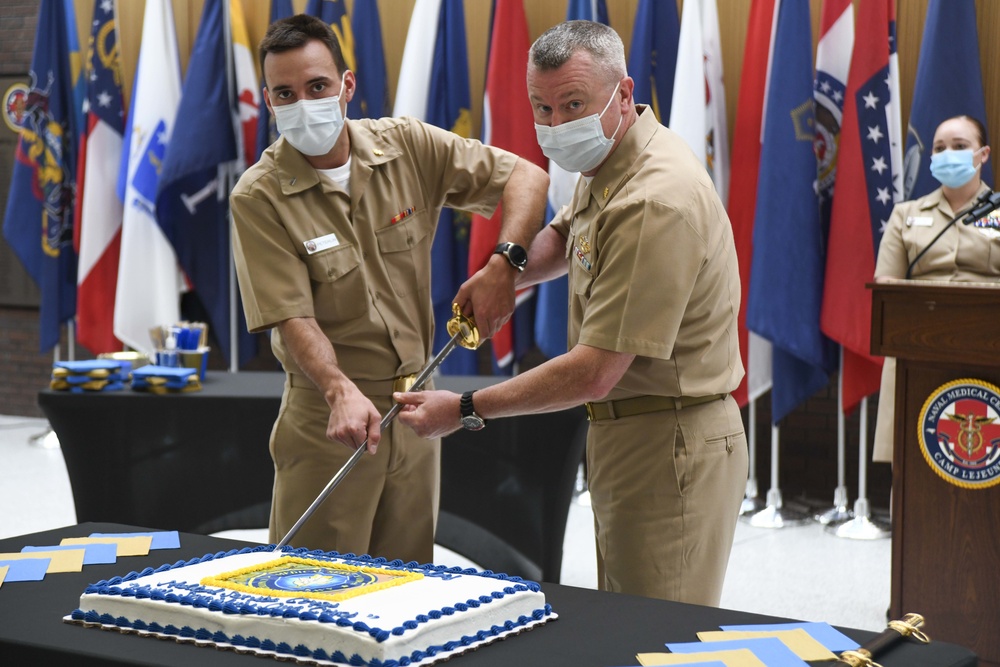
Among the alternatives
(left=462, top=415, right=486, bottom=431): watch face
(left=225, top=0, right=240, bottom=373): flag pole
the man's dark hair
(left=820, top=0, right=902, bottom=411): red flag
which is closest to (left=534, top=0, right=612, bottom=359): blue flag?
(left=820, top=0, right=902, bottom=411): red flag

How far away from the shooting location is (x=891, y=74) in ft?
15.9

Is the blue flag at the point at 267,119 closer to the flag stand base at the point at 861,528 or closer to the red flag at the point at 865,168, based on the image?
the red flag at the point at 865,168

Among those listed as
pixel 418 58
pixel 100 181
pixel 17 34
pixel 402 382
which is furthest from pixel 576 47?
pixel 17 34

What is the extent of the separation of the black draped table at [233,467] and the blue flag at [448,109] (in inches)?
78.1

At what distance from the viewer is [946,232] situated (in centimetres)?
441

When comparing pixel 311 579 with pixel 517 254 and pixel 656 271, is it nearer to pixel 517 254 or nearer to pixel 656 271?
pixel 656 271

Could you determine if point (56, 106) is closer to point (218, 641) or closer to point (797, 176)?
point (797, 176)

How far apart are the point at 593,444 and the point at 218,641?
0.96m

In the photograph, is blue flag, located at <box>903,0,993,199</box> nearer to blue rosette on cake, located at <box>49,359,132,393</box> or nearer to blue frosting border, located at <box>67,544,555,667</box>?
blue rosette on cake, located at <box>49,359,132,393</box>

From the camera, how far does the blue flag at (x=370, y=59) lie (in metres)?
5.84

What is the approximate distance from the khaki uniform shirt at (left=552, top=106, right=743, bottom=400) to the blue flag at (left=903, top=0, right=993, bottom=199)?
2963 mm

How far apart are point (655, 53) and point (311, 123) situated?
321cm

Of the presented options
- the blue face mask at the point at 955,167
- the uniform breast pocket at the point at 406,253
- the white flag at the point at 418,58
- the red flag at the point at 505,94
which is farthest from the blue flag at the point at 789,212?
the uniform breast pocket at the point at 406,253

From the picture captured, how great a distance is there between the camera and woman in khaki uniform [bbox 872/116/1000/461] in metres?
4.32
